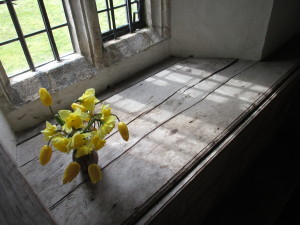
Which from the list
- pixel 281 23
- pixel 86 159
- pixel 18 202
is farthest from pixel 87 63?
pixel 281 23

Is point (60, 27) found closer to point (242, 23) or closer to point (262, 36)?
point (242, 23)

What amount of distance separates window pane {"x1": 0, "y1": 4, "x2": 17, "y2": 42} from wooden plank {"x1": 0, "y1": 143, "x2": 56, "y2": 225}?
870 mm

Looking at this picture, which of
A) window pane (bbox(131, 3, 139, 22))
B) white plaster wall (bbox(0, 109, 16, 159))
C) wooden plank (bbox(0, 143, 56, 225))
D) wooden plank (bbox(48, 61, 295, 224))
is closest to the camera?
wooden plank (bbox(0, 143, 56, 225))

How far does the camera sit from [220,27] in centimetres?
177

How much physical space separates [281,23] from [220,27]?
45 centimetres

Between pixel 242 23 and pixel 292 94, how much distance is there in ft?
2.48

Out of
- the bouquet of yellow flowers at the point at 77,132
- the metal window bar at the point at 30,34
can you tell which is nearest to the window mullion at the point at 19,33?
the metal window bar at the point at 30,34

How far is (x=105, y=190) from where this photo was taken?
38.1 inches

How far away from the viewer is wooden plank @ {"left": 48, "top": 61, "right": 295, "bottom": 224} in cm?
90

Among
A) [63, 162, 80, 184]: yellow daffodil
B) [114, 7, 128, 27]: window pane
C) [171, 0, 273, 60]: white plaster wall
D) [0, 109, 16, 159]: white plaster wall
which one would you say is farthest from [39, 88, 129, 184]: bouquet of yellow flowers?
[171, 0, 273, 60]: white plaster wall

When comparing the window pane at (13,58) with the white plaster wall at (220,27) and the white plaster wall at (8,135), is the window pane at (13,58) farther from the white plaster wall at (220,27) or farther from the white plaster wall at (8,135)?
the white plaster wall at (220,27)

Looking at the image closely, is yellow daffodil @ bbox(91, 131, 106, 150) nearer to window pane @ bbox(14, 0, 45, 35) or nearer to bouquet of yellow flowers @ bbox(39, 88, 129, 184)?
bouquet of yellow flowers @ bbox(39, 88, 129, 184)

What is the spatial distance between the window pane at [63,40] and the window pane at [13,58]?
22 centimetres

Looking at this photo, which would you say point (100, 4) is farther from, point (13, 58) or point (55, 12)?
point (13, 58)
